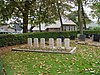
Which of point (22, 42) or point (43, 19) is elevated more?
point (43, 19)

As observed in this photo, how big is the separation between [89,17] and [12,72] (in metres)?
40.3

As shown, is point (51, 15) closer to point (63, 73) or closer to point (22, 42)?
point (22, 42)

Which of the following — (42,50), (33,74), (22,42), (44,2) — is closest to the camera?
(33,74)

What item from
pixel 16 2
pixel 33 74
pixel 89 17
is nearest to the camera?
pixel 33 74

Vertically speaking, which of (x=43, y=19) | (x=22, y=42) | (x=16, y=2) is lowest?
(x=22, y=42)

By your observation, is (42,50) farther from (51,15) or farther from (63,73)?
(51,15)

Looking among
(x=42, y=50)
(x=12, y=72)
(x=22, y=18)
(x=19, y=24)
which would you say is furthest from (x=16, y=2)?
(x=12, y=72)

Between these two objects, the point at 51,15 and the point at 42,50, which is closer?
the point at 42,50

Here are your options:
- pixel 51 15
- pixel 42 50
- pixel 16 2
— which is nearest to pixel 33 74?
pixel 42 50

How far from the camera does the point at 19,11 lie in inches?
1137

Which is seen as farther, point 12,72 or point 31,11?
point 31,11

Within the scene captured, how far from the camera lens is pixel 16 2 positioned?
26203 mm

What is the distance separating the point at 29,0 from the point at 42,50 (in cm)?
1272

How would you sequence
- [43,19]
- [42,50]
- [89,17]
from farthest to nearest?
[89,17]
[43,19]
[42,50]
